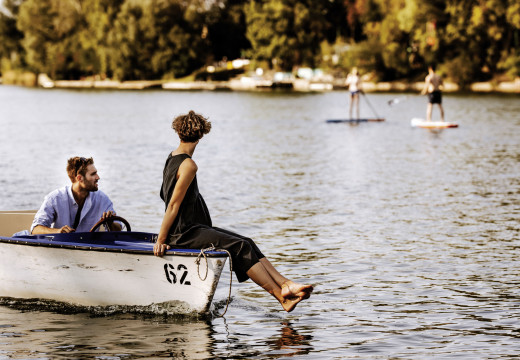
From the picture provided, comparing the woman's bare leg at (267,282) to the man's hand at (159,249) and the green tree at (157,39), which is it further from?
the green tree at (157,39)

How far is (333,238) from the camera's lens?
1460 cm

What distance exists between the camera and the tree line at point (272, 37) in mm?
84562

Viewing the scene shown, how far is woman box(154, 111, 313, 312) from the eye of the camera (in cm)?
902

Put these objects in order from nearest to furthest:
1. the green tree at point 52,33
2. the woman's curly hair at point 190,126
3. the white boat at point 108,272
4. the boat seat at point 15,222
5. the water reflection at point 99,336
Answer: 1. the water reflection at point 99,336
2. the woman's curly hair at point 190,126
3. the white boat at point 108,272
4. the boat seat at point 15,222
5. the green tree at point 52,33

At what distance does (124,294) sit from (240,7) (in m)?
120

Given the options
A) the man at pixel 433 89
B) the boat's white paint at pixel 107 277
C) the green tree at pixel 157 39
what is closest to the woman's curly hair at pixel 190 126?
the boat's white paint at pixel 107 277

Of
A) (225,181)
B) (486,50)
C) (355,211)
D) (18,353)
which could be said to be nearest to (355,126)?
(225,181)

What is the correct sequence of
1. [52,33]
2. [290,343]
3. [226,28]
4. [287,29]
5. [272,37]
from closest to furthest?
1. [290,343]
2. [287,29]
3. [272,37]
4. [226,28]
5. [52,33]

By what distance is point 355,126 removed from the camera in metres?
41.8

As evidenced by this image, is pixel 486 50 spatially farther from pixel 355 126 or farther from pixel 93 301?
pixel 93 301

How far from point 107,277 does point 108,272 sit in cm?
6

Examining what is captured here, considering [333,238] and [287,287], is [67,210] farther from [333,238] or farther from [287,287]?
[333,238]

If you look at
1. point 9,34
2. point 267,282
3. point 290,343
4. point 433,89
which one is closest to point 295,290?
point 267,282

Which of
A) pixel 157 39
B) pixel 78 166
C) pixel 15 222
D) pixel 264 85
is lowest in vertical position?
pixel 264 85
